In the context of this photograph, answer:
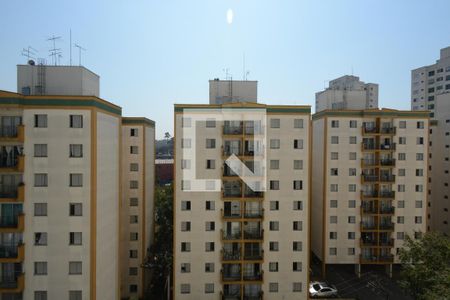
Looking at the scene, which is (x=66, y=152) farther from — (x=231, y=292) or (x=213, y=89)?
(x=231, y=292)

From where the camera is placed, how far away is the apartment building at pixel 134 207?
37562 millimetres

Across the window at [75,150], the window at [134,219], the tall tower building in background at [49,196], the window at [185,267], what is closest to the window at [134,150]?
the window at [134,219]

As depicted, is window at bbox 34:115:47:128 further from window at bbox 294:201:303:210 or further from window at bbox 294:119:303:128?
window at bbox 294:201:303:210

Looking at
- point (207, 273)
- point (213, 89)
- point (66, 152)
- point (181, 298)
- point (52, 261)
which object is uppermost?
point (213, 89)

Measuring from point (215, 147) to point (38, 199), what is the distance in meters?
17.0

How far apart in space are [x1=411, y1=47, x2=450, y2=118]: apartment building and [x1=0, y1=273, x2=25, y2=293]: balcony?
95.7 metres

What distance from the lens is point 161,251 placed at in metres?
38.8

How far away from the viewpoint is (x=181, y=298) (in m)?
31.9

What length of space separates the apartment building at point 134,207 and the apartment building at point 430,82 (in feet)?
267

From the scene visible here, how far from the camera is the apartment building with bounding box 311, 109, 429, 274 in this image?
4153cm

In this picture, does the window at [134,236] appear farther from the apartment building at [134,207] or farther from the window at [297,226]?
the window at [297,226]

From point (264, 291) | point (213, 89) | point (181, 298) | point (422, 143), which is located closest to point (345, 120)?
point (422, 143)

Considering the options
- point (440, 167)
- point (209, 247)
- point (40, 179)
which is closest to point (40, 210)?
point (40, 179)

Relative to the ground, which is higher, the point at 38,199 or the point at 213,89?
the point at 213,89
